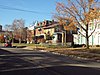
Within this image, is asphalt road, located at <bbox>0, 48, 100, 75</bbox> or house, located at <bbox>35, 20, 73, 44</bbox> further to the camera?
house, located at <bbox>35, 20, 73, 44</bbox>

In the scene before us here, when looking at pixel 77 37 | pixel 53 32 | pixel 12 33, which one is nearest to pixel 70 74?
pixel 77 37

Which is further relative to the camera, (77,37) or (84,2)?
(77,37)

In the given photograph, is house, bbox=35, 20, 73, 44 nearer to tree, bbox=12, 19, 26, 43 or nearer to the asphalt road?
tree, bbox=12, 19, 26, 43

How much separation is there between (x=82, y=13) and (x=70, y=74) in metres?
32.3

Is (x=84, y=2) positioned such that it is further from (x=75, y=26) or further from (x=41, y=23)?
(x=41, y=23)

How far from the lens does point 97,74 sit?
14.2m

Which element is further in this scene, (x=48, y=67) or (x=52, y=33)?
(x=52, y=33)

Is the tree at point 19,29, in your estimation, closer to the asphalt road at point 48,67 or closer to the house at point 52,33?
the house at point 52,33

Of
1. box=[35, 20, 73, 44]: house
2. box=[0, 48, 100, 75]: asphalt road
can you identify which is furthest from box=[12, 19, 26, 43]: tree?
box=[0, 48, 100, 75]: asphalt road

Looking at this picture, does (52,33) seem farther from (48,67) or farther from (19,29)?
(48,67)

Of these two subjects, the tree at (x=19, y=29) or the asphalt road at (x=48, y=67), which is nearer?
the asphalt road at (x=48, y=67)

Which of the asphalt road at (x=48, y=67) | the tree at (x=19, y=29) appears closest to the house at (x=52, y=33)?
the tree at (x=19, y=29)

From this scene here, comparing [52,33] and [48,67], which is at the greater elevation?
[52,33]

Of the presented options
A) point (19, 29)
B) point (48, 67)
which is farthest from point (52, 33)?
point (48, 67)
